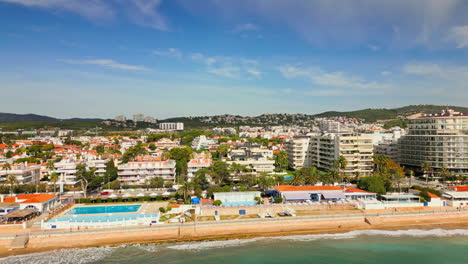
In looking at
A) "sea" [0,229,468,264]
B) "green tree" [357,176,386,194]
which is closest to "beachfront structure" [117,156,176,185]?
"sea" [0,229,468,264]

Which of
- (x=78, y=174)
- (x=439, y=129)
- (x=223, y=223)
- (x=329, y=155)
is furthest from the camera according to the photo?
(x=329, y=155)

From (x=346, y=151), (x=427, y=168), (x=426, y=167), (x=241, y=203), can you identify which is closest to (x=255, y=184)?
(x=241, y=203)

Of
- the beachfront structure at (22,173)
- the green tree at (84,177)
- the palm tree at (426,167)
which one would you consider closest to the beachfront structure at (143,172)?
the green tree at (84,177)

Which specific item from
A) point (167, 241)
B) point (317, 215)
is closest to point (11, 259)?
point (167, 241)

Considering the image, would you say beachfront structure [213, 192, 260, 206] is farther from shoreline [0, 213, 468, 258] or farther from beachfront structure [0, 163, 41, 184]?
beachfront structure [0, 163, 41, 184]

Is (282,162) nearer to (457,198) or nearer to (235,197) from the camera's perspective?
(235,197)

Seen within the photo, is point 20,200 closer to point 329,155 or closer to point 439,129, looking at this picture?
point 329,155

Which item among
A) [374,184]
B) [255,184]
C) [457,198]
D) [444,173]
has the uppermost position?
[444,173]
